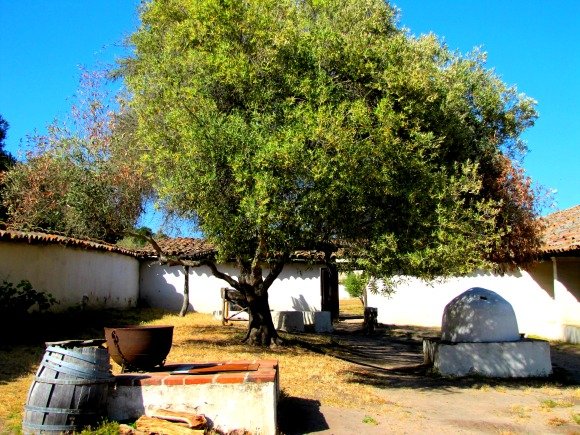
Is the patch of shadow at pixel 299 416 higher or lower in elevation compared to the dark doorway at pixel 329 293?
lower

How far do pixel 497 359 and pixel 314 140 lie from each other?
6.40 metres

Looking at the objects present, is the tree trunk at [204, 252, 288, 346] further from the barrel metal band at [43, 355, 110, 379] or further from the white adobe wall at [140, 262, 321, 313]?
the white adobe wall at [140, 262, 321, 313]

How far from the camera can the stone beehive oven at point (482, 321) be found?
12.2 metres

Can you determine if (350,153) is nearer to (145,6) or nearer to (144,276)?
(145,6)

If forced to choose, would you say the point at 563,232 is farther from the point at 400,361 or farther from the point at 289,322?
the point at 289,322

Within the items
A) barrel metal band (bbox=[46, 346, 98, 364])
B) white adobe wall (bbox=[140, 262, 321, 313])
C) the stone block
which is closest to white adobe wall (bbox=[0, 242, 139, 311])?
white adobe wall (bbox=[140, 262, 321, 313])

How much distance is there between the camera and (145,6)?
48.5 feet

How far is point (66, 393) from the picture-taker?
5.92 m

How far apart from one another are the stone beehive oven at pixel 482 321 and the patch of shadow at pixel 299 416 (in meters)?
5.04

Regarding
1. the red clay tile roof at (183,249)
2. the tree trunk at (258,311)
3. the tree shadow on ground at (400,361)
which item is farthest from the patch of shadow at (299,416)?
the red clay tile roof at (183,249)

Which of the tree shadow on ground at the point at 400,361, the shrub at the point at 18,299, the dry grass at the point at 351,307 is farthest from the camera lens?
the dry grass at the point at 351,307

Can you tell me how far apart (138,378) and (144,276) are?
18.4 metres

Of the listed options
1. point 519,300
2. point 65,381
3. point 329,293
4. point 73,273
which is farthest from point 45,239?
point 519,300

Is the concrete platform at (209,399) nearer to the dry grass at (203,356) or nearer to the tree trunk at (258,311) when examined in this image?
the dry grass at (203,356)
